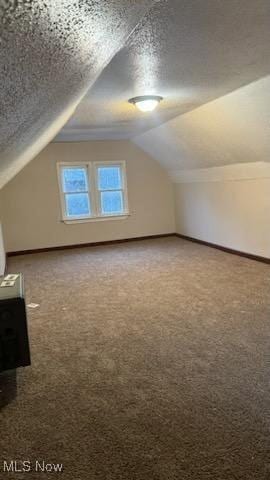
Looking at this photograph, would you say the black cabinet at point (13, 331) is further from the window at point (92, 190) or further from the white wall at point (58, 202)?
the window at point (92, 190)

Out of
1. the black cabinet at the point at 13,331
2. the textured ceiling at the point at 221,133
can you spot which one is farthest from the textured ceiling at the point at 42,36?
the textured ceiling at the point at 221,133

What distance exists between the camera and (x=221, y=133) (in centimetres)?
441

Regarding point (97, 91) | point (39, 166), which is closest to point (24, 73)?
point (97, 91)

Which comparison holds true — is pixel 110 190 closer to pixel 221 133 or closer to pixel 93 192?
pixel 93 192

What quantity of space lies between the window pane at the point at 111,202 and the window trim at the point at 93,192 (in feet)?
0.27

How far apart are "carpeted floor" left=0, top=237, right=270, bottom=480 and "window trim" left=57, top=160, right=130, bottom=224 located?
2.70 metres

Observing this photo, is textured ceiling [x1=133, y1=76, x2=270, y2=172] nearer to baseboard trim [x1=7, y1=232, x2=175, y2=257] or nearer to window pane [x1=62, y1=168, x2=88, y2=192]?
window pane [x1=62, y1=168, x2=88, y2=192]

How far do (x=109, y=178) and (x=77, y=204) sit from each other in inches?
31.9

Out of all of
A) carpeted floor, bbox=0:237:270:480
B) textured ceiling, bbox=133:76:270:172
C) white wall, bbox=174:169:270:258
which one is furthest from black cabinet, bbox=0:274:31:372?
white wall, bbox=174:169:270:258

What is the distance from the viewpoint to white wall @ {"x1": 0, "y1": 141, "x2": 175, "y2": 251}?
6.29 metres

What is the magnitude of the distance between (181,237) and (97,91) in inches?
172

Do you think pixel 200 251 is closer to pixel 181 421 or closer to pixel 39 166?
pixel 39 166

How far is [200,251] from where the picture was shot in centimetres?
578

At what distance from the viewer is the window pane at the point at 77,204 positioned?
6.66 meters
